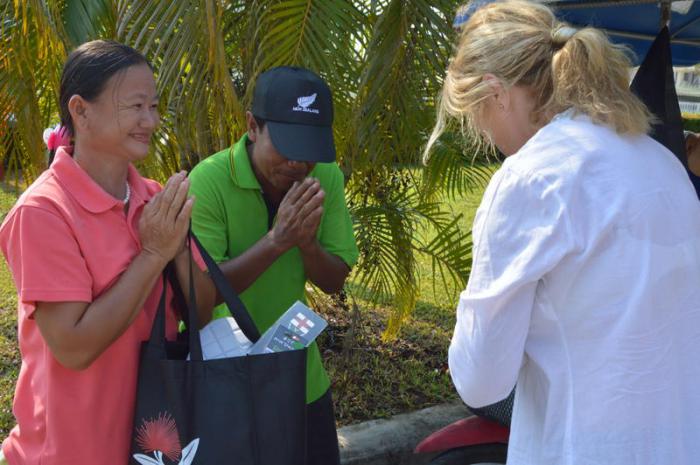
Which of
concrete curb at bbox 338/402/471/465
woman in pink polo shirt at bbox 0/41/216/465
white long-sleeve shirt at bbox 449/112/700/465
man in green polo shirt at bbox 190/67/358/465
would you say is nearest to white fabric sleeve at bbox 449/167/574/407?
white long-sleeve shirt at bbox 449/112/700/465

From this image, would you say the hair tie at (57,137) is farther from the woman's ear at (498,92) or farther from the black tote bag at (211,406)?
the woman's ear at (498,92)

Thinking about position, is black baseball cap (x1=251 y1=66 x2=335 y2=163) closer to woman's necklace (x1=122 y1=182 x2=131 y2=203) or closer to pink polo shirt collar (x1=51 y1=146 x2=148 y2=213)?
woman's necklace (x1=122 y1=182 x2=131 y2=203)

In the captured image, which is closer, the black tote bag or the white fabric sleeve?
the white fabric sleeve

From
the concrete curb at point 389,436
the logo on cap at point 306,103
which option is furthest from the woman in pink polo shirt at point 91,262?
the concrete curb at point 389,436

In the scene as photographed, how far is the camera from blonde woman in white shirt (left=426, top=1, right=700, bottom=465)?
5.30 ft

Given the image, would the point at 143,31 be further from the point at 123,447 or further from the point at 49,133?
the point at 123,447

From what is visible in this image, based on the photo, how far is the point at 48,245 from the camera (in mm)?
1762

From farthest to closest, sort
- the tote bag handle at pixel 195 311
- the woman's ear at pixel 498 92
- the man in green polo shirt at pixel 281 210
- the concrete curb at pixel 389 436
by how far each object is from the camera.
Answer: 1. the concrete curb at pixel 389 436
2. the man in green polo shirt at pixel 281 210
3. the tote bag handle at pixel 195 311
4. the woman's ear at pixel 498 92

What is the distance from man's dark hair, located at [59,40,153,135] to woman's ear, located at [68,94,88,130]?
0.01 metres

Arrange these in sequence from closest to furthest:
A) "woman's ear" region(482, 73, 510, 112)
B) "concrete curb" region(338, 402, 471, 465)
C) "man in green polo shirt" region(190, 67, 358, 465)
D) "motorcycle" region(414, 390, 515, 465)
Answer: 1. "woman's ear" region(482, 73, 510, 112)
2. "man in green polo shirt" region(190, 67, 358, 465)
3. "motorcycle" region(414, 390, 515, 465)
4. "concrete curb" region(338, 402, 471, 465)

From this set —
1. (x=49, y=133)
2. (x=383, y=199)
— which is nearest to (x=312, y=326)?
(x=49, y=133)

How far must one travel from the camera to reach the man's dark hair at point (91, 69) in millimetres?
1952

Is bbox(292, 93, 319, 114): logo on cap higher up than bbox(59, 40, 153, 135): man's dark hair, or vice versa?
bbox(59, 40, 153, 135): man's dark hair

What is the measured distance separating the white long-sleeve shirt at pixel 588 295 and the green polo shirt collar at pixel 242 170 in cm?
98
